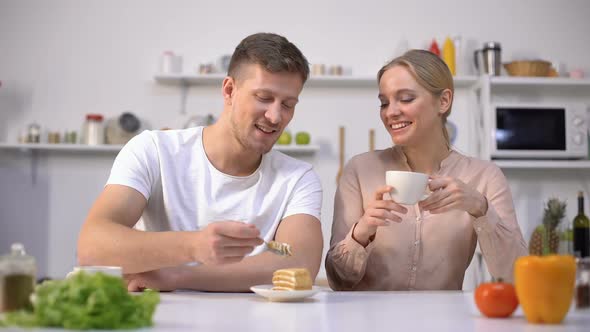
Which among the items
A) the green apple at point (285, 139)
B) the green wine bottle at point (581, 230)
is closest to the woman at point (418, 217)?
the green apple at point (285, 139)

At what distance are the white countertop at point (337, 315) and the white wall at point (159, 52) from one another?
109 inches

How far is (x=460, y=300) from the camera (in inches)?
57.2

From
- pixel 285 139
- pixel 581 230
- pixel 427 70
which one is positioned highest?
pixel 427 70

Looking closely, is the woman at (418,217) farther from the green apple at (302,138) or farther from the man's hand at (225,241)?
the green apple at (302,138)

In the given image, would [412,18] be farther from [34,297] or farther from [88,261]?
[34,297]

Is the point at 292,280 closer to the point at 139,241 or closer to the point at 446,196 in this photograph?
the point at 139,241

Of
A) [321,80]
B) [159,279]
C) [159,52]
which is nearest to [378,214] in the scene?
[159,279]

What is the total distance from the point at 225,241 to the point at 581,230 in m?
3.16

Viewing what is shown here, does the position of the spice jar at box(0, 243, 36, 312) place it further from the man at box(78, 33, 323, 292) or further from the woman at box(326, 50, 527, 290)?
the woman at box(326, 50, 527, 290)

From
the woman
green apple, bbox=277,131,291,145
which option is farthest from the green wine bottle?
the woman

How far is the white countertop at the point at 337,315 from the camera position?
107 cm

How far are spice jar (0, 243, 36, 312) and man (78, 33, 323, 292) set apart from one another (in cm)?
54

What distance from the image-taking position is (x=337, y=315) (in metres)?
1.21

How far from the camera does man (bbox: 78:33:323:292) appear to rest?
1.67 m
